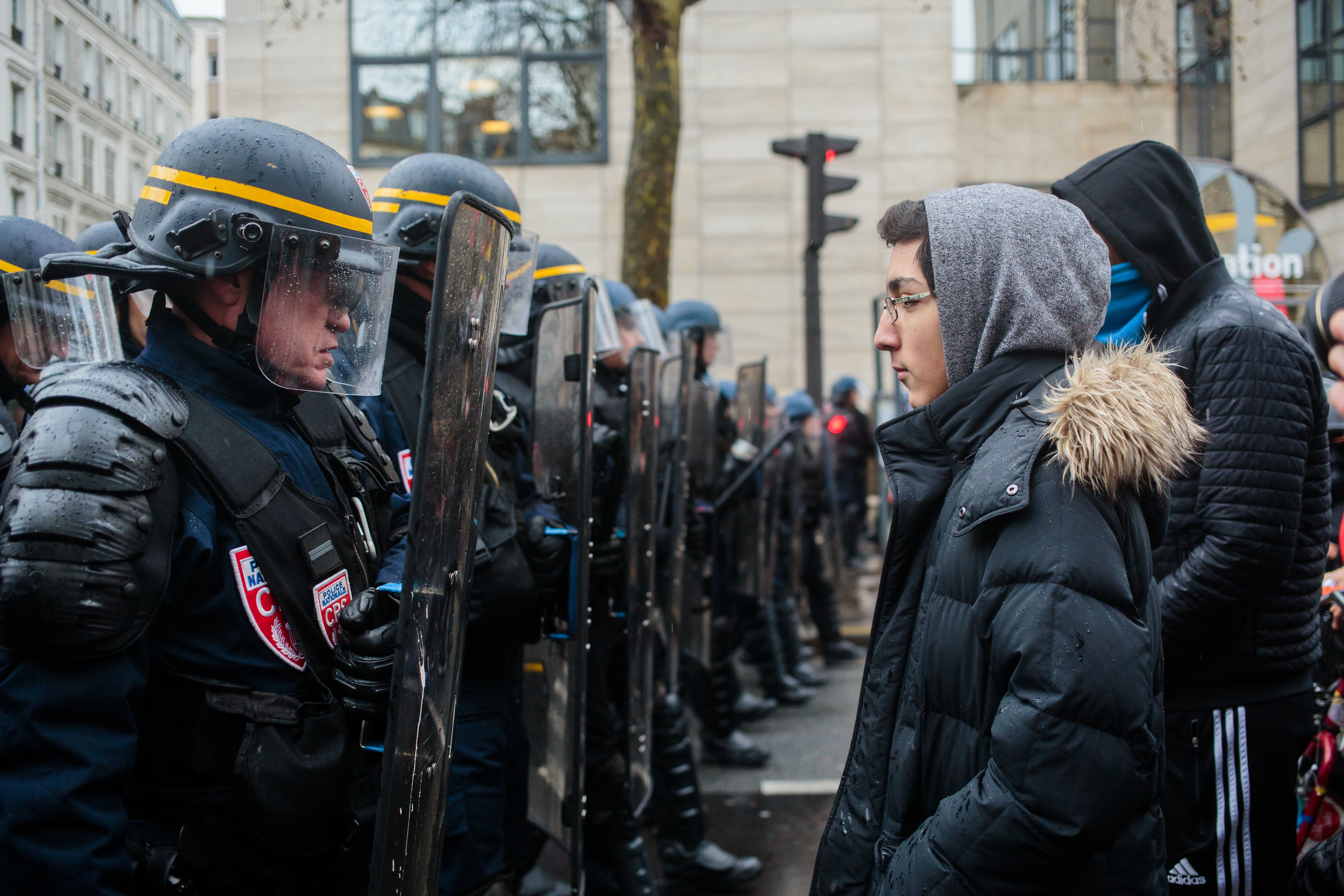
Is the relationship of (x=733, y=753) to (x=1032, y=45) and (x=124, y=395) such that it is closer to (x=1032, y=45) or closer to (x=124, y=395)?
(x=124, y=395)

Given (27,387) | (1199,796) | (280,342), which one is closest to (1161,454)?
(1199,796)

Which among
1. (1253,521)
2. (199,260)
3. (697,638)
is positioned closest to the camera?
(199,260)

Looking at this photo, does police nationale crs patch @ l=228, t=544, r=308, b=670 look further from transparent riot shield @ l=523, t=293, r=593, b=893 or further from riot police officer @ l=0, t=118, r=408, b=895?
transparent riot shield @ l=523, t=293, r=593, b=893

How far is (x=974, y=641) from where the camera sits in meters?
1.40

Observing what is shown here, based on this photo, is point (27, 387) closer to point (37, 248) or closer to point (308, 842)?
point (37, 248)

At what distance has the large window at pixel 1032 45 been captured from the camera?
49.7 feet

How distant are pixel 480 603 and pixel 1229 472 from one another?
1659mm

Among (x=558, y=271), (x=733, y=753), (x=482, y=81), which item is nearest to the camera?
(x=558, y=271)

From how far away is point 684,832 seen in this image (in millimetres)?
3973

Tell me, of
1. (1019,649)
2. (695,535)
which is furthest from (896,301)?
(695,535)

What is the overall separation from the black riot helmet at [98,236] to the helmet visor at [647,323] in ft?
7.23

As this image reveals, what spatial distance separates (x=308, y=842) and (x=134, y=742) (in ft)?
1.11

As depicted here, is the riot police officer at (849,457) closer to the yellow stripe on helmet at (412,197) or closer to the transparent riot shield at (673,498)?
the transparent riot shield at (673,498)

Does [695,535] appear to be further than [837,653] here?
No
